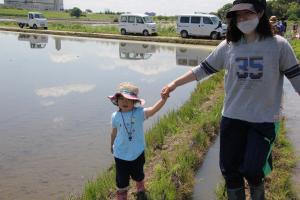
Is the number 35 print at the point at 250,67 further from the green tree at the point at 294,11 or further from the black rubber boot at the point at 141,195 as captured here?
the green tree at the point at 294,11

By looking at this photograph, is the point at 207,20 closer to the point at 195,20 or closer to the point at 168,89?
the point at 195,20

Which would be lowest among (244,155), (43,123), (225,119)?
(43,123)

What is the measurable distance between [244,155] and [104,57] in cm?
1468

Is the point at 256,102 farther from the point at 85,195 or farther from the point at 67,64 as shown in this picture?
the point at 67,64

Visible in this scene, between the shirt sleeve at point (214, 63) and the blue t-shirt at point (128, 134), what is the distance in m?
0.63

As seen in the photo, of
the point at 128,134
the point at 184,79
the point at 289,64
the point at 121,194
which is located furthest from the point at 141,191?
the point at 289,64

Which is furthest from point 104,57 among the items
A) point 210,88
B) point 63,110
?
point 63,110

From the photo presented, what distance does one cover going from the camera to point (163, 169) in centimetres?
457

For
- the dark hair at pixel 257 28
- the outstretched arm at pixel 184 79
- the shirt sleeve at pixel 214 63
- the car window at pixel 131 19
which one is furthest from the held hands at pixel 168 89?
the car window at pixel 131 19

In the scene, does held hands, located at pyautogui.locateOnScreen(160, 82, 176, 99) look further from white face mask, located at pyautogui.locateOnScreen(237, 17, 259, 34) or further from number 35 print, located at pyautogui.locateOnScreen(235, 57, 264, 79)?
white face mask, located at pyautogui.locateOnScreen(237, 17, 259, 34)

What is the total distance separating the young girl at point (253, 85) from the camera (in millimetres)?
3123

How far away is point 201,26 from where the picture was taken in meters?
27.9

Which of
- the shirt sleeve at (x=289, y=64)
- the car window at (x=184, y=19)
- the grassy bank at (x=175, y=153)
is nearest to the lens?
the shirt sleeve at (x=289, y=64)

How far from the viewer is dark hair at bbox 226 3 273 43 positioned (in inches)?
124
